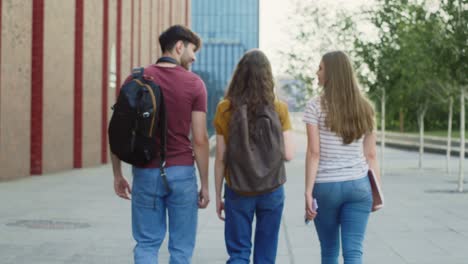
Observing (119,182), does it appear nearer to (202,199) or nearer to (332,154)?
(202,199)

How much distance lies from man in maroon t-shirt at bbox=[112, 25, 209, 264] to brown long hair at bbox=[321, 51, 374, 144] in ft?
2.60

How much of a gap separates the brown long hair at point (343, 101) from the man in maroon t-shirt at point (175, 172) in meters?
0.79

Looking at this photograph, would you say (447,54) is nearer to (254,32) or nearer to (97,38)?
(97,38)

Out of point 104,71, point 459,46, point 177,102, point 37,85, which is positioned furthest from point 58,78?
point 177,102

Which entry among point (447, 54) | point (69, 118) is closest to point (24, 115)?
point (69, 118)

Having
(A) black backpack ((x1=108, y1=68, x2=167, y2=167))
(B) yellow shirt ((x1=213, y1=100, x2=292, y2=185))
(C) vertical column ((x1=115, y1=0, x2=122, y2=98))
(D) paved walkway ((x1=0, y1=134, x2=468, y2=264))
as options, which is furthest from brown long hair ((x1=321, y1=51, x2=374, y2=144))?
(C) vertical column ((x1=115, y1=0, x2=122, y2=98))

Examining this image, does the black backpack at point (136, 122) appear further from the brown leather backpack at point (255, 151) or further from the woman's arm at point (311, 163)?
the woman's arm at point (311, 163)

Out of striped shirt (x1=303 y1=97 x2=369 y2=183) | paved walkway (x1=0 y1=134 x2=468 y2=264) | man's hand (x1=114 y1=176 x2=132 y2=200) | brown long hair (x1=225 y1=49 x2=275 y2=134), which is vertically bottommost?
paved walkway (x1=0 y1=134 x2=468 y2=264)

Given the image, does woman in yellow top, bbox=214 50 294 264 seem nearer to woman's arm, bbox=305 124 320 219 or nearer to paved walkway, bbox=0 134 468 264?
woman's arm, bbox=305 124 320 219

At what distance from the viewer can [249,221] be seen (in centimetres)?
565

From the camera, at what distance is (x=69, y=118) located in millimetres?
25234

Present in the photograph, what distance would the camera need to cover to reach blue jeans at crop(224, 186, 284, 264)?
5.59m

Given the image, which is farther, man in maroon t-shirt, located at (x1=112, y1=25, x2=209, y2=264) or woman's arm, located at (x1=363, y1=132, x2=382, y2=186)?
woman's arm, located at (x1=363, y1=132, x2=382, y2=186)

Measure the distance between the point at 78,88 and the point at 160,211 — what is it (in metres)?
21.4
